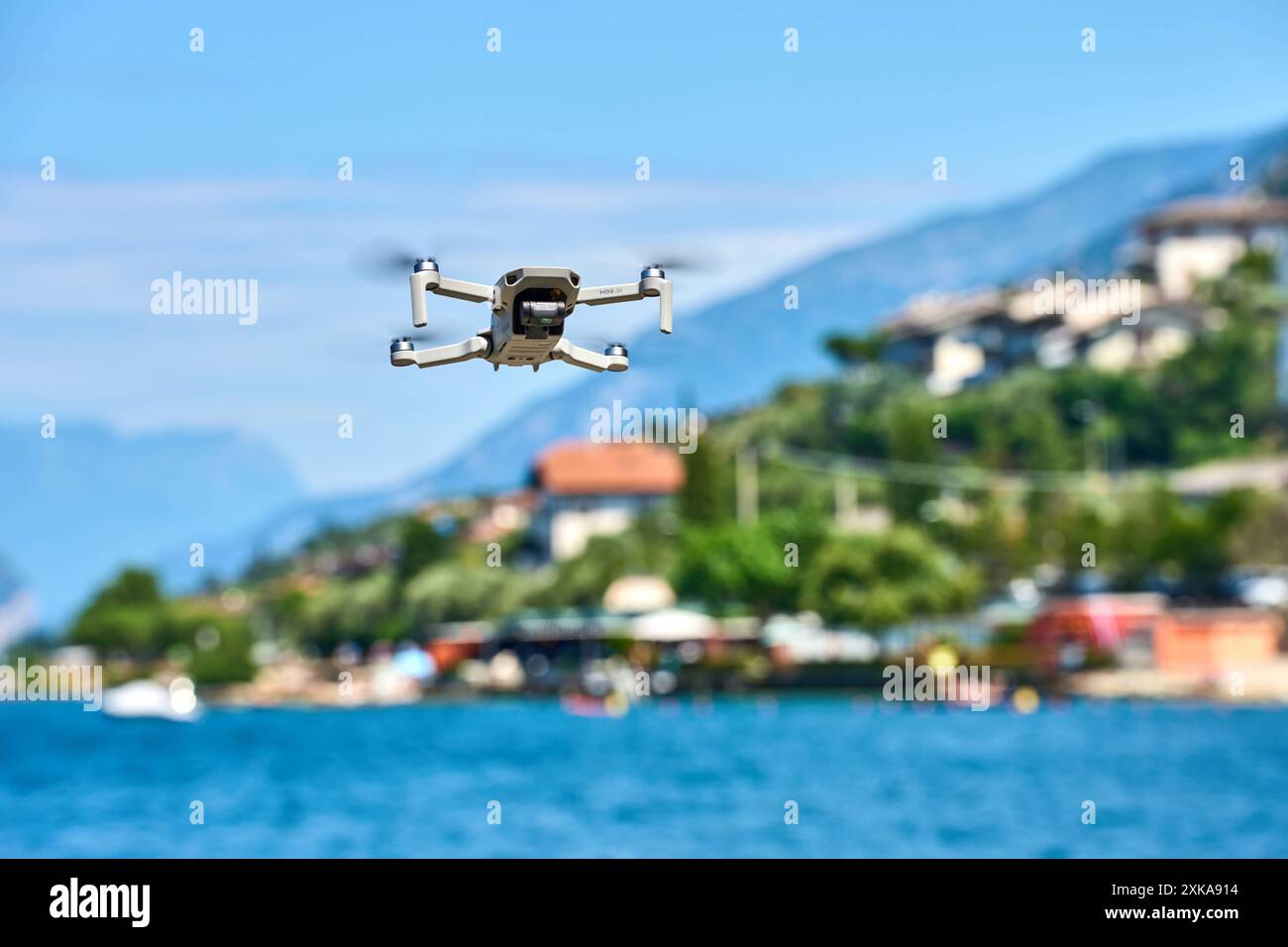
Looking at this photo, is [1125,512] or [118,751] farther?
[1125,512]

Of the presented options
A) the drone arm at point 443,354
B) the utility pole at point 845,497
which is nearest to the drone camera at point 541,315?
the drone arm at point 443,354

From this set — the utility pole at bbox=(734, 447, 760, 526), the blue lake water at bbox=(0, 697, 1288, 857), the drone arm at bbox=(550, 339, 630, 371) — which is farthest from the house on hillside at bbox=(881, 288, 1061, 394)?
the drone arm at bbox=(550, 339, 630, 371)

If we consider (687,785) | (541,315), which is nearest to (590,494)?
(687,785)

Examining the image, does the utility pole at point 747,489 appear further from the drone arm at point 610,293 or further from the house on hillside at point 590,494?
the drone arm at point 610,293

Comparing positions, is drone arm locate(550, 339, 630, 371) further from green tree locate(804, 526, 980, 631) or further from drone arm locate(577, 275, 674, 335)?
green tree locate(804, 526, 980, 631)
